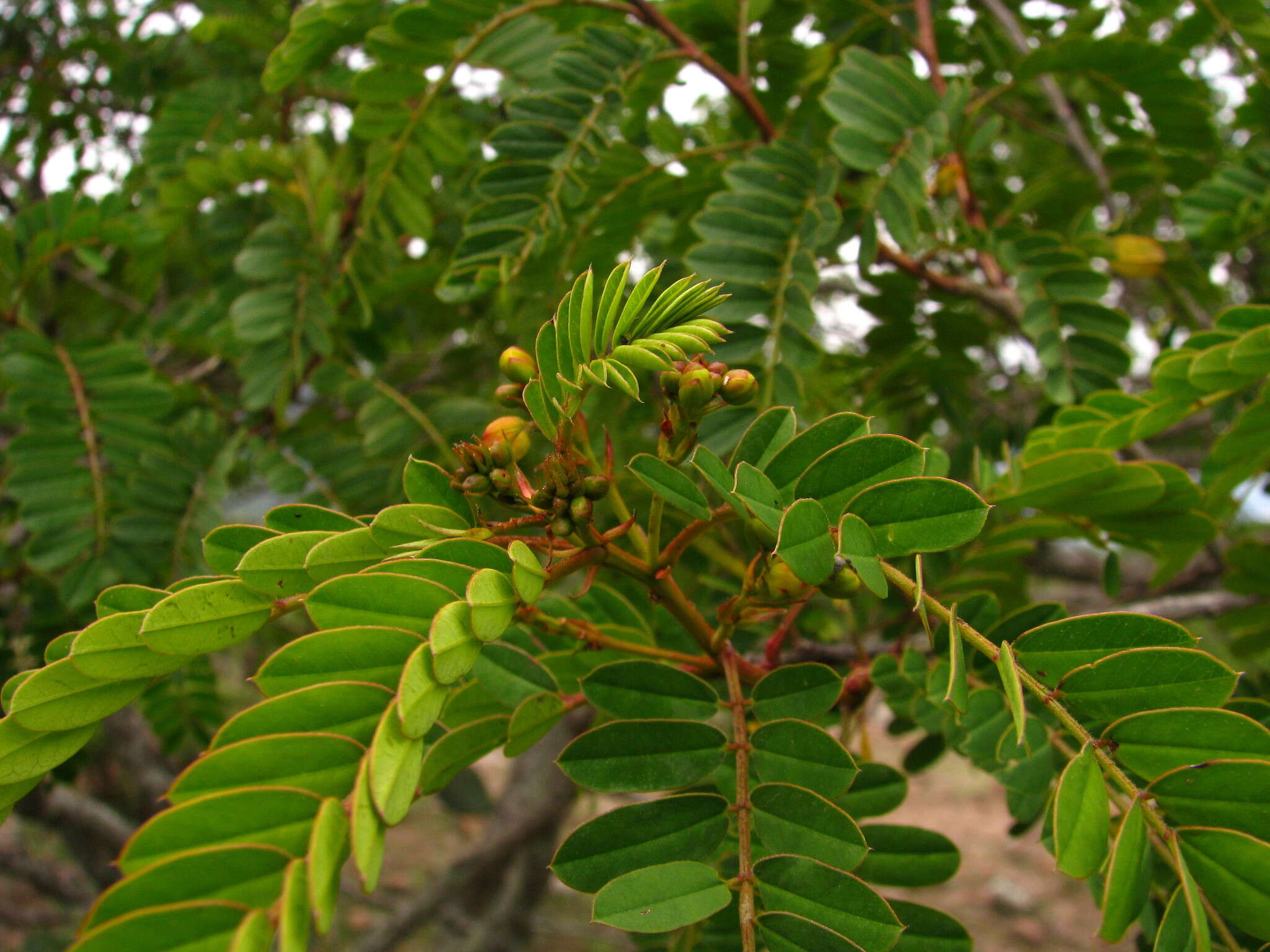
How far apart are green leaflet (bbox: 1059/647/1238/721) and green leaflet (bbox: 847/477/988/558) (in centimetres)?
13

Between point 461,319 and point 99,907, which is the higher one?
point 461,319

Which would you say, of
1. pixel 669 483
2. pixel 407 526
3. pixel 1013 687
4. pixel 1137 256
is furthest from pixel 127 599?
pixel 1137 256

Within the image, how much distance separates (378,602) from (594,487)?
19 cm

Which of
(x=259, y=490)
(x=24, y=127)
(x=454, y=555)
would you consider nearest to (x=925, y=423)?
(x=454, y=555)

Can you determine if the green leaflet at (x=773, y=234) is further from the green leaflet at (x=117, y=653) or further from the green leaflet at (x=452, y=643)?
the green leaflet at (x=117, y=653)

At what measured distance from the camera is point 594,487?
0.67 m

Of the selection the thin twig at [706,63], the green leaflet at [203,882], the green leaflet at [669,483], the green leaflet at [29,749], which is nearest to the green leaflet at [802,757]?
the green leaflet at [669,483]

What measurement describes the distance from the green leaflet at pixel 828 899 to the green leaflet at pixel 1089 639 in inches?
8.8

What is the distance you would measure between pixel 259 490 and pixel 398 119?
1.62 meters

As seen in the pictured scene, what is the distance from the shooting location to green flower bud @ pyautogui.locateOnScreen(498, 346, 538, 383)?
782 millimetres

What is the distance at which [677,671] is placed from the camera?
775mm

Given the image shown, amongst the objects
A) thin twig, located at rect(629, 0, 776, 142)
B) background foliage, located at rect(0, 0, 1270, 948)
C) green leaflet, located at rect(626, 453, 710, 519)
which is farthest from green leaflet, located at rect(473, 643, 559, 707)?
thin twig, located at rect(629, 0, 776, 142)

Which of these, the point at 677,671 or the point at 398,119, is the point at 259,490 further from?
the point at 677,671

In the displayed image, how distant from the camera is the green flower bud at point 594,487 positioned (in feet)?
2.17
